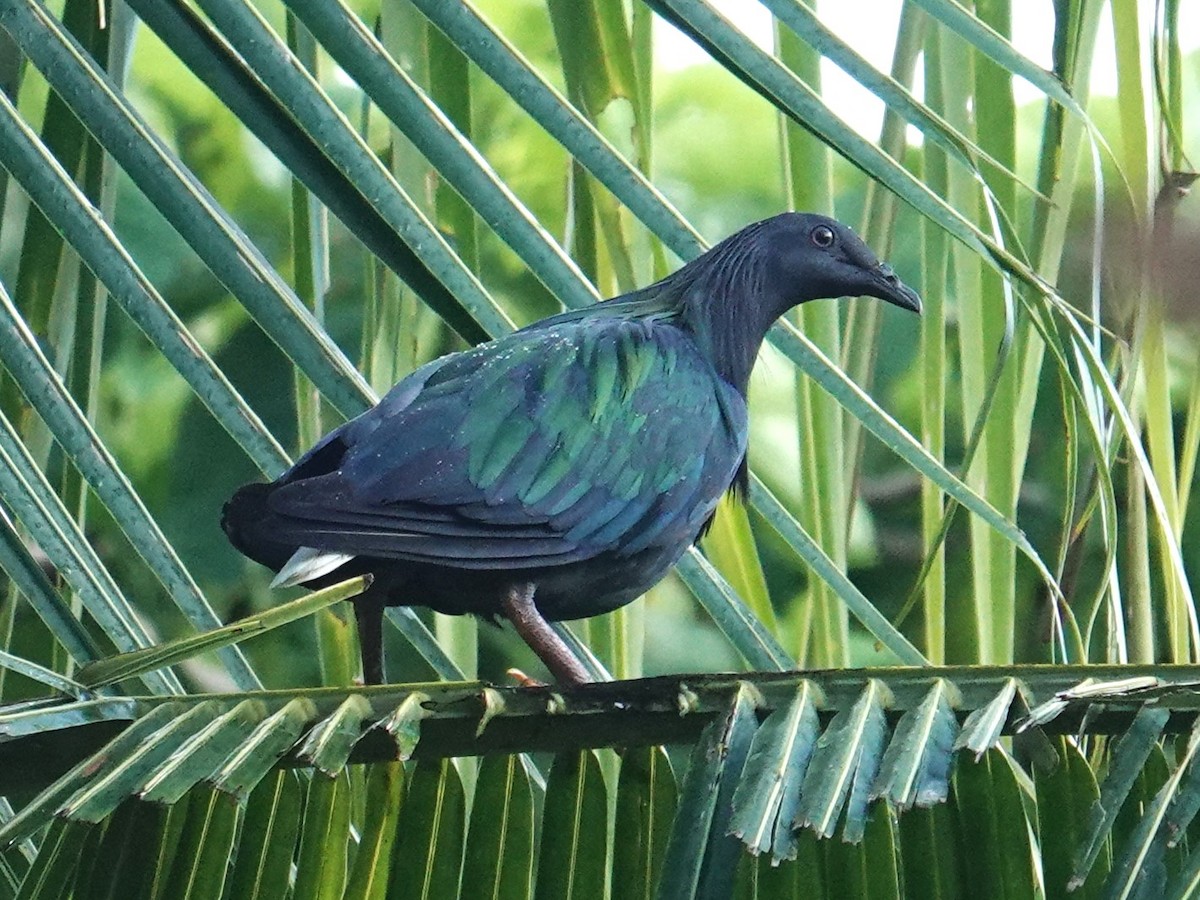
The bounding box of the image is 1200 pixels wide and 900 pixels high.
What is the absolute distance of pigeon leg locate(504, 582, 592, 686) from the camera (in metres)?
1.60

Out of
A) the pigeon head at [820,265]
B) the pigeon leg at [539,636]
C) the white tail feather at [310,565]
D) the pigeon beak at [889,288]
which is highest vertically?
the pigeon head at [820,265]

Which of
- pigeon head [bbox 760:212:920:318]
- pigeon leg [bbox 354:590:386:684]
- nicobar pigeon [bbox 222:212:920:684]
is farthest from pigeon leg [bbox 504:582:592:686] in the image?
pigeon head [bbox 760:212:920:318]

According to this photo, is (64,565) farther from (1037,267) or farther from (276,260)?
(276,260)

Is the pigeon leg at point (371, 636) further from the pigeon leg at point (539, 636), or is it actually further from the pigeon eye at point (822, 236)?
the pigeon eye at point (822, 236)

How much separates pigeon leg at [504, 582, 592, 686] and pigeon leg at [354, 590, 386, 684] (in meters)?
0.13

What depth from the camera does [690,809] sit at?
1.06 m

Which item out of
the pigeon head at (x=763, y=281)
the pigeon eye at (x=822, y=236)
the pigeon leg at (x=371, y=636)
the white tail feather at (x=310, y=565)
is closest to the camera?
the white tail feather at (x=310, y=565)

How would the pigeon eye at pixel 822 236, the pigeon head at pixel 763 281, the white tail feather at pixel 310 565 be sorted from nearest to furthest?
the white tail feather at pixel 310 565, the pigeon head at pixel 763 281, the pigeon eye at pixel 822 236

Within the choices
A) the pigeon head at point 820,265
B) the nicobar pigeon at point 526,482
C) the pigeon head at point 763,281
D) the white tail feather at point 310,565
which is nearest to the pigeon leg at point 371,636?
the nicobar pigeon at point 526,482

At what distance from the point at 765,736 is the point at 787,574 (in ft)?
13.4

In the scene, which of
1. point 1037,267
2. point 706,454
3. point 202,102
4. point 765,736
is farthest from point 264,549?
point 202,102

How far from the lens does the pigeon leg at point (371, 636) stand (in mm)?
1644

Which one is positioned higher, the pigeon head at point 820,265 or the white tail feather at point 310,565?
the pigeon head at point 820,265

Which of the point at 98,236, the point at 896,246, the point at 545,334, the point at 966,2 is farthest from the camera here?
the point at 896,246
